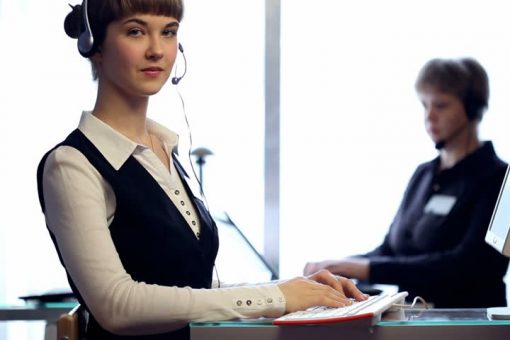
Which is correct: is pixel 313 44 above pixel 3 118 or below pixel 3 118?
above

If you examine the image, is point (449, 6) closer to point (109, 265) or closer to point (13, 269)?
point (13, 269)

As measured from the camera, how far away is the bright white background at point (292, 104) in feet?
13.5

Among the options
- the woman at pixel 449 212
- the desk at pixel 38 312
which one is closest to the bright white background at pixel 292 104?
the woman at pixel 449 212

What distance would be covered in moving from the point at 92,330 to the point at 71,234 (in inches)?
10.4

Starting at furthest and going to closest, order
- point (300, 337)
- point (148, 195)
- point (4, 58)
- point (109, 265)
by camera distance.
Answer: point (4, 58)
point (148, 195)
point (109, 265)
point (300, 337)

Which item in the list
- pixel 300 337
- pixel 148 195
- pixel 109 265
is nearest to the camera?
pixel 300 337

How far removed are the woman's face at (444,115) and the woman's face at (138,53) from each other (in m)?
1.90

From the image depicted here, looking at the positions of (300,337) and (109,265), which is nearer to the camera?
(300,337)

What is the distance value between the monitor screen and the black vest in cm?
55

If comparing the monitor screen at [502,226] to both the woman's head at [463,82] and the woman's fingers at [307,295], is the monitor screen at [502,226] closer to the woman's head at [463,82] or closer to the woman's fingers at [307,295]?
the woman's fingers at [307,295]

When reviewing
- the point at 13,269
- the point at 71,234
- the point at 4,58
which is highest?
the point at 4,58

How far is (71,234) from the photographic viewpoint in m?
1.49

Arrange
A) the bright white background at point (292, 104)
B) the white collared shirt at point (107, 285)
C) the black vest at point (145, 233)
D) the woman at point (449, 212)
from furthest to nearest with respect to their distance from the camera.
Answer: the bright white background at point (292, 104) → the woman at point (449, 212) → the black vest at point (145, 233) → the white collared shirt at point (107, 285)

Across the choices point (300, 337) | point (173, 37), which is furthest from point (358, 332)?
point (173, 37)
